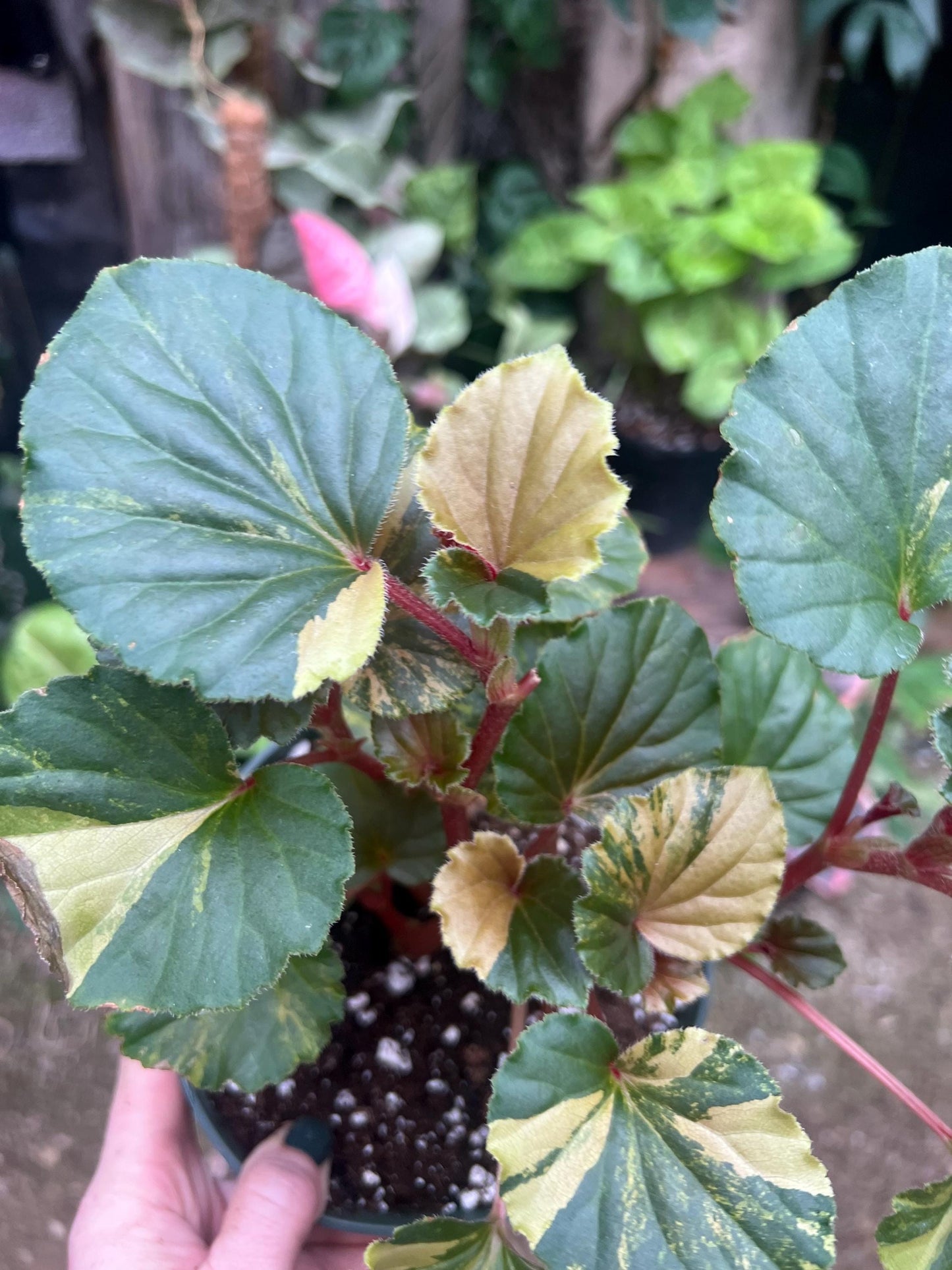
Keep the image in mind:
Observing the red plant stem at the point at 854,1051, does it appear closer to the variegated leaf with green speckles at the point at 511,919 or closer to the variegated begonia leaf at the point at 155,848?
the variegated leaf with green speckles at the point at 511,919

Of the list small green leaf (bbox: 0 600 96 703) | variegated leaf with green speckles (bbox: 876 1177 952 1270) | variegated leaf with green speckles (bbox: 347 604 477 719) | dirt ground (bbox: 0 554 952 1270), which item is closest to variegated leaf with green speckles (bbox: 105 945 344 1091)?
variegated leaf with green speckles (bbox: 347 604 477 719)

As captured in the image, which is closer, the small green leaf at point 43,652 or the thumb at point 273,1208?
the thumb at point 273,1208

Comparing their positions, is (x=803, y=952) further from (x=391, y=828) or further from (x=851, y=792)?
(x=391, y=828)

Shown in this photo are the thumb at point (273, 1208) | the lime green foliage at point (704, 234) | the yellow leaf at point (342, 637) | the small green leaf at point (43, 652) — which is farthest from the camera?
the lime green foliage at point (704, 234)

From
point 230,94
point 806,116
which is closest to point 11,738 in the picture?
point 230,94

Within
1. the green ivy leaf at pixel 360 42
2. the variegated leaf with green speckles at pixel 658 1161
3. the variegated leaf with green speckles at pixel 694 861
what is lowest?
the variegated leaf with green speckles at pixel 658 1161

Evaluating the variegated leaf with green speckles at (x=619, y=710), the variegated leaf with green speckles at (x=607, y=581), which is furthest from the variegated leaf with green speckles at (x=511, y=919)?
the variegated leaf with green speckles at (x=607, y=581)

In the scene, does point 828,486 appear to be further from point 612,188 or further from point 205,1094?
point 612,188
